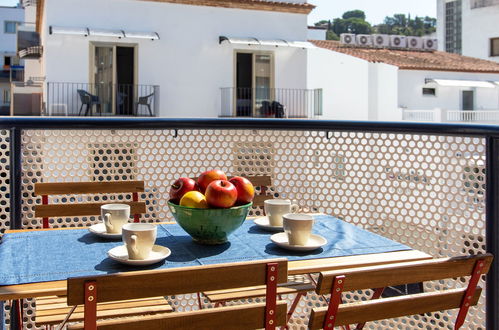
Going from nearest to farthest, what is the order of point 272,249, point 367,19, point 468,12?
point 272,249 → point 468,12 → point 367,19

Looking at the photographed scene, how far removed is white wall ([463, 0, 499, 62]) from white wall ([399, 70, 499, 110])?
37.4 ft

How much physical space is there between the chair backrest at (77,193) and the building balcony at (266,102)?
16.5 m

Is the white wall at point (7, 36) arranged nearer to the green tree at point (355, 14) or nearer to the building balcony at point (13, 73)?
the building balcony at point (13, 73)

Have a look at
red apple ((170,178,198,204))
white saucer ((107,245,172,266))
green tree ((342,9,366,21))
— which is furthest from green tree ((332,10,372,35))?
white saucer ((107,245,172,266))

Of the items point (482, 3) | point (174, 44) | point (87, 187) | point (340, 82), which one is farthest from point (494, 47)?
point (87, 187)

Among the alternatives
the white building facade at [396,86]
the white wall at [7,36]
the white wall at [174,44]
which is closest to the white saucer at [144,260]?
the white wall at [174,44]

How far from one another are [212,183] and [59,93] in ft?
54.9

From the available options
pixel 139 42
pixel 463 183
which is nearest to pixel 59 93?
pixel 139 42

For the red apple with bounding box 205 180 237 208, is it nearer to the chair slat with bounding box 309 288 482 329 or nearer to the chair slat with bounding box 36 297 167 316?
the chair slat with bounding box 309 288 482 329

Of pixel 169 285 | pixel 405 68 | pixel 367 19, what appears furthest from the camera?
pixel 367 19

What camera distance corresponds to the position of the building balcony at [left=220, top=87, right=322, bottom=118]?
65.0 ft

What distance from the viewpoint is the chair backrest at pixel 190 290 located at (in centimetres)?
160

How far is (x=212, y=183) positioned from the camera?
2.18 metres

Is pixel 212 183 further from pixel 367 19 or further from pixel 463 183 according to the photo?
pixel 367 19
